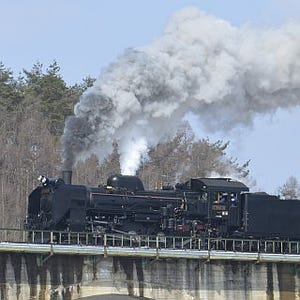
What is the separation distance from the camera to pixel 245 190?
56812 millimetres

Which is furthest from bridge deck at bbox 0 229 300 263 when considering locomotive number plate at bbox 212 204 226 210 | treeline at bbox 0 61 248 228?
treeline at bbox 0 61 248 228

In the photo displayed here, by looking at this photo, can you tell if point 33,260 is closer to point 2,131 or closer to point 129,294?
point 129,294

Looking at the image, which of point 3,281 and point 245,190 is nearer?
point 3,281

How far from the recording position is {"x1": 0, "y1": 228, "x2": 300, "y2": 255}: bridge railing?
50.6m

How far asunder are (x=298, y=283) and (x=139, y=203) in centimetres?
882

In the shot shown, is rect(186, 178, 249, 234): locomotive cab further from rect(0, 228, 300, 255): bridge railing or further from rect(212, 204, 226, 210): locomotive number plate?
rect(0, 228, 300, 255): bridge railing

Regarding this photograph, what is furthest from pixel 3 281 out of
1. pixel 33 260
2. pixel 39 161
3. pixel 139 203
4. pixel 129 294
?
pixel 39 161

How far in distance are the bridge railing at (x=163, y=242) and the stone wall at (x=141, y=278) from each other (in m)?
1.24

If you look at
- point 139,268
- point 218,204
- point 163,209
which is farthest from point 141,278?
point 218,204

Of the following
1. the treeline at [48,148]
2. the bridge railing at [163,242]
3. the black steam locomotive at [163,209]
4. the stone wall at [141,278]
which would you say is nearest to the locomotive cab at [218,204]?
the black steam locomotive at [163,209]

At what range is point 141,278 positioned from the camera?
48438 millimetres

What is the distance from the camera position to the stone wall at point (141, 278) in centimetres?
4591

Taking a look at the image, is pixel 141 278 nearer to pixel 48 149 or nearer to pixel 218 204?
pixel 218 204

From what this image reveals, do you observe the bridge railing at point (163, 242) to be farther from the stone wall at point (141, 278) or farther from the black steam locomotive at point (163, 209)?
the stone wall at point (141, 278)
